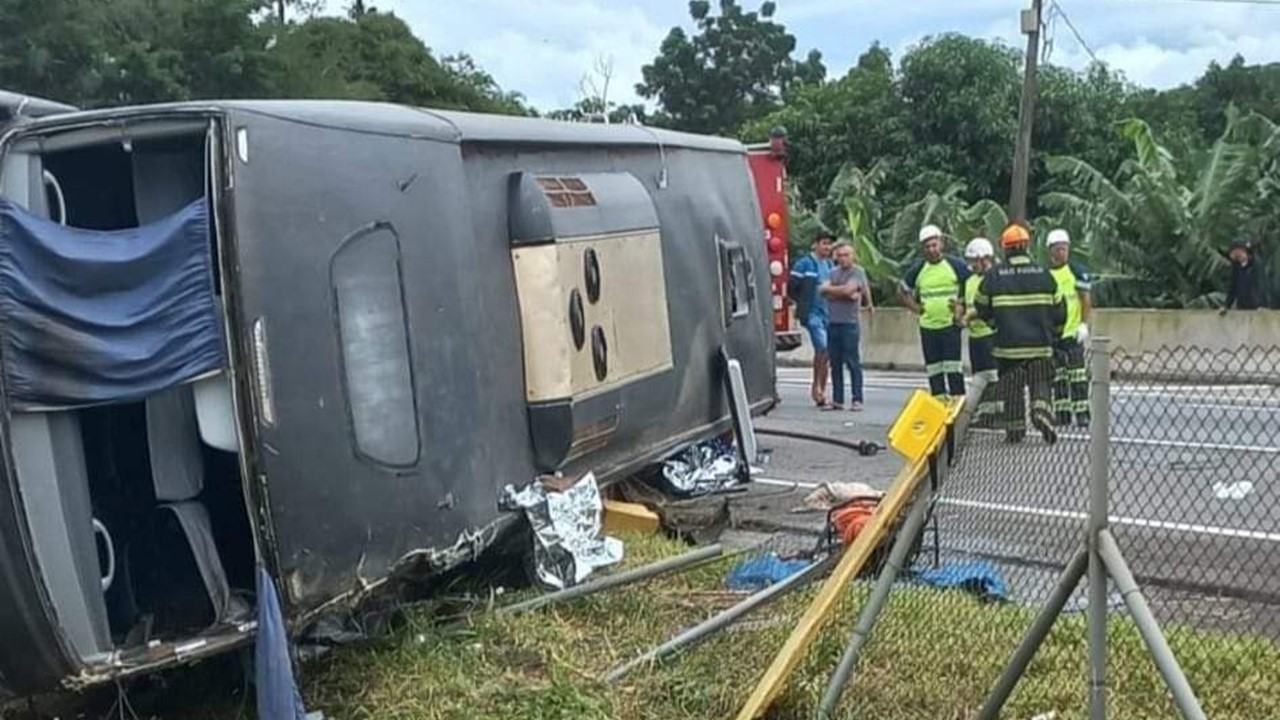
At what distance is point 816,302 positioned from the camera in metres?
14.8

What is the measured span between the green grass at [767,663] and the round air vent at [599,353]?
1526mm

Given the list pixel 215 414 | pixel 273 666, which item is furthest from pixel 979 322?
pixel 273 666

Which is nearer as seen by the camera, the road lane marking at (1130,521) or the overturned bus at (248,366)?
the overturned bus at (248,366)

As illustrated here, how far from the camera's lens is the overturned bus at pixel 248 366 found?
4.86 m

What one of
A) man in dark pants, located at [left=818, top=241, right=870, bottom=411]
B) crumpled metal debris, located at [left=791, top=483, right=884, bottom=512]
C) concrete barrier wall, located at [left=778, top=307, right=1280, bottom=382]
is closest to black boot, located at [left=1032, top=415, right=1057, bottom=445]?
crumpled metal debris, located at [left=791, top=483, right=884, bottom=512]

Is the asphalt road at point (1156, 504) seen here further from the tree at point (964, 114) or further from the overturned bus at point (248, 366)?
Answer: the tree at point (964, 114)

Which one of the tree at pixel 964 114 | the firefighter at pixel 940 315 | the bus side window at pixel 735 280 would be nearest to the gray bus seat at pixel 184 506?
the bus side window at pixel 735 280

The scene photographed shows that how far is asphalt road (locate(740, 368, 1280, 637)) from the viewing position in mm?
5172

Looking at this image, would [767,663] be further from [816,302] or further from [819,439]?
[816,302]

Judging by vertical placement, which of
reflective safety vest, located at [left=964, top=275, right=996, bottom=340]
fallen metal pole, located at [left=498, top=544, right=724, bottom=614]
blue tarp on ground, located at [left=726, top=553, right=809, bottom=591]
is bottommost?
blue tarp on ground, located at [left=726, top=553, right=809, bottom=591]

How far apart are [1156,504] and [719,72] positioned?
48854mm

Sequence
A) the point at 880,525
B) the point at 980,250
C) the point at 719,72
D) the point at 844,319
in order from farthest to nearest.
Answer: the point at 719,72
the point at 844,319
the point at 980,250
the point at 880,525

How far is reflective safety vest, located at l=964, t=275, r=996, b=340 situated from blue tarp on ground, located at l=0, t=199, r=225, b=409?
768cm

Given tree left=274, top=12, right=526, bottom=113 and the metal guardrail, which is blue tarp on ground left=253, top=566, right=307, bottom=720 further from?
tree left=274, top=12, right=526, bottom=113
